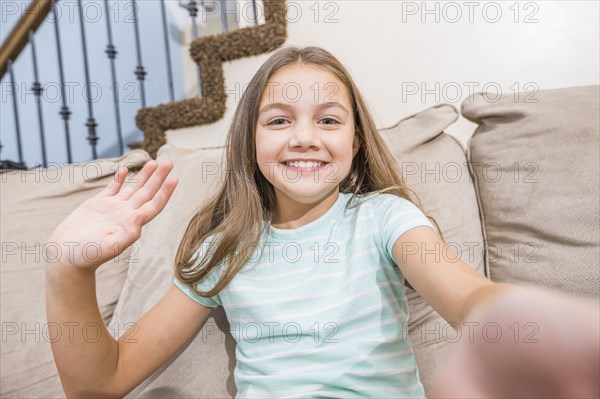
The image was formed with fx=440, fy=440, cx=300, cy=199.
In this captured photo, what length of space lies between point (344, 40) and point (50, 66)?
184 cm

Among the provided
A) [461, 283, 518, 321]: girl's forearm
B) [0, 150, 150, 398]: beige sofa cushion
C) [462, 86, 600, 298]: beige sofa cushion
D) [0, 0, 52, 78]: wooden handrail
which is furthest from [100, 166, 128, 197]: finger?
[0, 0, 52, 78]: wooden handrail

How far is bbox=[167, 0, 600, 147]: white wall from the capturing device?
120 centimetres

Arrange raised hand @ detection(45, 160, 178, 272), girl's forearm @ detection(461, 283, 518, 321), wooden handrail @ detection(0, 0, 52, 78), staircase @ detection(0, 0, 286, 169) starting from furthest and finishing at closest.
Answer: wooden handrail @ detection(0, 0, 52, 78), staircase @ detection(0, 0, 286, 169), raised hand @ detection(45, 160, 178, 272), girl's forearm @ detection(461, 283, 518, 321)

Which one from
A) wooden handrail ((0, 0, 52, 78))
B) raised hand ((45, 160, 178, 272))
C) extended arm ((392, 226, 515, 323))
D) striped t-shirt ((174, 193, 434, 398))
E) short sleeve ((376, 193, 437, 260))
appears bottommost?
striped t-shirt ((174, 193, 434, 398))

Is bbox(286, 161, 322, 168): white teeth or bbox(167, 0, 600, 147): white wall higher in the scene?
bbox(167, 0, 600, 147): white wall

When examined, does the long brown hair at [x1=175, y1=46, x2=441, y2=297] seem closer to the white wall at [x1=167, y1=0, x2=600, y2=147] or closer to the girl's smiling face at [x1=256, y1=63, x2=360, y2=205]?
the girl's smiling face at [x1=256, y1=63, x2=360, y2=205]

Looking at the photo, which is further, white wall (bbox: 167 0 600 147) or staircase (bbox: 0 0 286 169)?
staircase (bbox: 0 0 286 169)

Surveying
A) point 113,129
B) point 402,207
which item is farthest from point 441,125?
point 113,129

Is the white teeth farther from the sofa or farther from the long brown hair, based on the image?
the sofa

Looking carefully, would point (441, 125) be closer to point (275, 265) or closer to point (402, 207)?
point (402, 207)

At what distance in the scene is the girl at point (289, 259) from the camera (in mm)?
664

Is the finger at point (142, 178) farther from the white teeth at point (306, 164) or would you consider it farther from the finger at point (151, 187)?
the white teeth at point (306, 164)

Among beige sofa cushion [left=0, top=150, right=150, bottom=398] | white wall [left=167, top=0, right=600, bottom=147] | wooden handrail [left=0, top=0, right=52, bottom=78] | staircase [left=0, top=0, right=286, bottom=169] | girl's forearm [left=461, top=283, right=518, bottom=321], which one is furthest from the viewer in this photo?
wooden handrail [left=0, top=0, right=52, bottom=78]

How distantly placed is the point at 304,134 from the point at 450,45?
790mm
